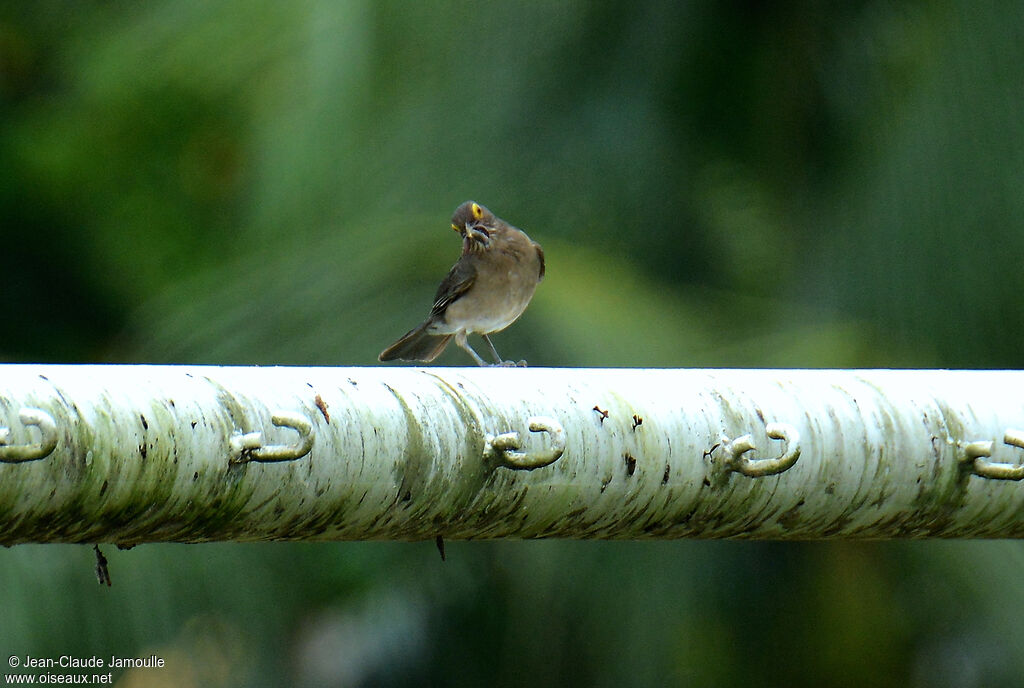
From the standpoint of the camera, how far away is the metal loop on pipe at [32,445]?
1.42 metres

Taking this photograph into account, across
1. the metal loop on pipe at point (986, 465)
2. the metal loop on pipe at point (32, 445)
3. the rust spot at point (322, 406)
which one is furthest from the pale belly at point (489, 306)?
the metal loop on pipe at point (32, 445)

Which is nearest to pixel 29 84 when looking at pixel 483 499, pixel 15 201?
pixel 15 201

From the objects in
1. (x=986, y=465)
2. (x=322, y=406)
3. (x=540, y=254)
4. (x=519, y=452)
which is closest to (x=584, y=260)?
(x=540, y=254)

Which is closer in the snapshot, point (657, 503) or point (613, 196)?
point (657, 503)

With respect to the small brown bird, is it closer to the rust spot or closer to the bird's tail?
the bird's tail

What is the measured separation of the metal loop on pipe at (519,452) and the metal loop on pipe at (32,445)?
1.97 feet

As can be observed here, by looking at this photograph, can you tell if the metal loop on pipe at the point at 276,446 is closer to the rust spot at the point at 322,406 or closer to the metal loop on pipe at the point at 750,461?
the rust spot at the point at 322,406

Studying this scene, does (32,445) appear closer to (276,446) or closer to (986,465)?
(276,446)

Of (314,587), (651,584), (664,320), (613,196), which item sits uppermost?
(613,196)

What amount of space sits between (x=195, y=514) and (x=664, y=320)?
334cm

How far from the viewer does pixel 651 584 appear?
15.4 feet

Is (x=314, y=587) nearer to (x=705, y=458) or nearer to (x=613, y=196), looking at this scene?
(x=613, y=196)

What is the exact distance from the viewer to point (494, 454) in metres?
1.80

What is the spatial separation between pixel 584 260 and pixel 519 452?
11.2ft
